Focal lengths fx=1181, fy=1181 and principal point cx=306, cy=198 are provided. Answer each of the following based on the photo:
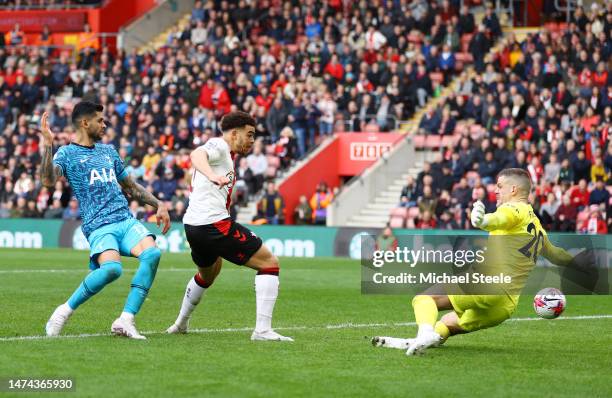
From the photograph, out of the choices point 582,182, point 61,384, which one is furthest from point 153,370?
point 582,182

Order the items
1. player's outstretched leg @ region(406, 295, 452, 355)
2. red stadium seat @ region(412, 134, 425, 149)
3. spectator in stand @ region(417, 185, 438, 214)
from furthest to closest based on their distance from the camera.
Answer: red stadium seat @ region(412, 134, 425, 149) → spectator in stand @ region(417, 185, 438, 214) → player's outstretched leg @ region(406, 295, 452, 355)

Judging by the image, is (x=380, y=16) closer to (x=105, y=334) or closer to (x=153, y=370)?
(x=105, y=334)

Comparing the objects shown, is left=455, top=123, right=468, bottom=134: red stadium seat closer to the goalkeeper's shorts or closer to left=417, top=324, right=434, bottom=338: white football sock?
the goalkeeper's shorts

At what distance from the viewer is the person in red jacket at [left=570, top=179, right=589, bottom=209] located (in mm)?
27625

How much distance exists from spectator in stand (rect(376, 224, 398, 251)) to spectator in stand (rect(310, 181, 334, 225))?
4.47 m

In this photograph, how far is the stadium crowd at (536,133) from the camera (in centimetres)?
Result: 2811

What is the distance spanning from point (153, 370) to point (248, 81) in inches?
1174

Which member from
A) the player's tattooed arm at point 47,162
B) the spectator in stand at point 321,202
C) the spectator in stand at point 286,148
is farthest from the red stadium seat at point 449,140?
the player's tattooed arm at point 47,162

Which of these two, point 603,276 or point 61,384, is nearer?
point 61,384

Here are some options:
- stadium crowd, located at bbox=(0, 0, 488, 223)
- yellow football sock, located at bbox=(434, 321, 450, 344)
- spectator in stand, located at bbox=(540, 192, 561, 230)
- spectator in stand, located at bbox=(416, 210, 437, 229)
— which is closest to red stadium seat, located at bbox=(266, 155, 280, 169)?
stadium crowd, located at bbox=(0, 0, 488, 223)

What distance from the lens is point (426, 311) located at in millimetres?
9906

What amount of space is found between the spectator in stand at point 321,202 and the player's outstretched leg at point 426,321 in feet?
75.9

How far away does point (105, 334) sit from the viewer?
11.3 meters

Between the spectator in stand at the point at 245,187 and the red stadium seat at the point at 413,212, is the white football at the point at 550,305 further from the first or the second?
the spectator in stand at the point at 245,187
